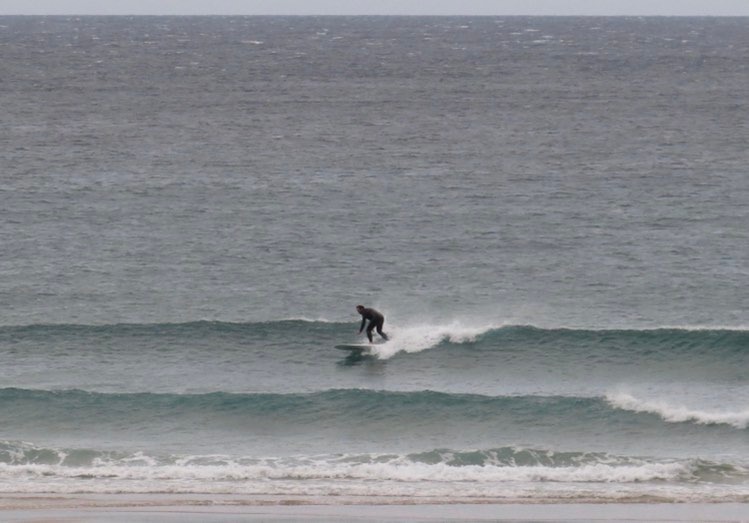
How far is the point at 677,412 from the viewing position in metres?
33.3

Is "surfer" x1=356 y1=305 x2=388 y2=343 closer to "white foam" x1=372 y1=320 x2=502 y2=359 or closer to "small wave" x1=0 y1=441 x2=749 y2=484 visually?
"white foam" x1=372 y1=320 x2=502 y2=359

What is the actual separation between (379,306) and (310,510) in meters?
20.1

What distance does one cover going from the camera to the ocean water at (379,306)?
1194 inches

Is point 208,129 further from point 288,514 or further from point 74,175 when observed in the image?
point 288,514

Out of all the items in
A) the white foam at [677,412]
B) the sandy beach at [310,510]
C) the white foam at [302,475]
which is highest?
the white foam at [677,412]

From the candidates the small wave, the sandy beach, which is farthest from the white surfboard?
the sandy beach

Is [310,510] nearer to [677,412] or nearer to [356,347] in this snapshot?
[677,412]

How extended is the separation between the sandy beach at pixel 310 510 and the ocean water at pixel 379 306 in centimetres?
84

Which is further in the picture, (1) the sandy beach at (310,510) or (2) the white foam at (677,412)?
(2) the white foam at (677,412)

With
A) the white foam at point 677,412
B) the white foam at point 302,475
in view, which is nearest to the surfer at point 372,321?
the white foam at point 677,412

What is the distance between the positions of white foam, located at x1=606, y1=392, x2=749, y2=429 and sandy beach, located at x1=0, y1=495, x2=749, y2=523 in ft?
21.9

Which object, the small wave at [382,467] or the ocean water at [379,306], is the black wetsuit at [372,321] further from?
the small wave at [382,467]

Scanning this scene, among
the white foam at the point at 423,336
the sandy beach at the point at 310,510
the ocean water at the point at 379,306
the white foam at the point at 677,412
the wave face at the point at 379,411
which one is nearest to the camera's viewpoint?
the sandy beach at the point at 310,510

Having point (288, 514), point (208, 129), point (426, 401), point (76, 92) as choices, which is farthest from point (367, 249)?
point (76, 92)
